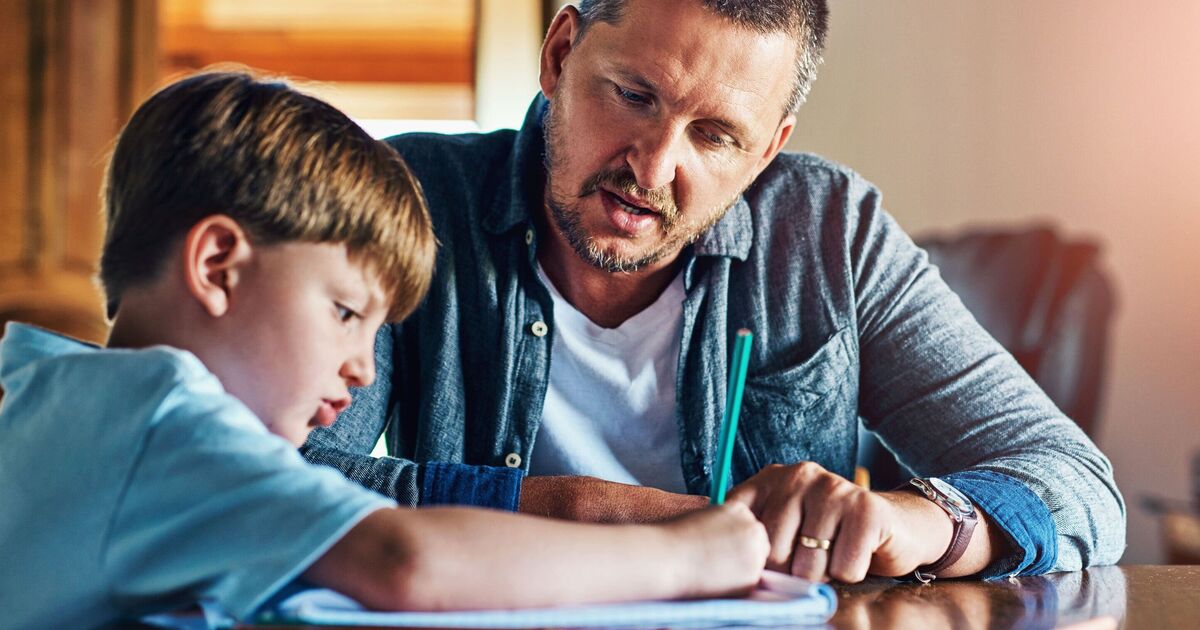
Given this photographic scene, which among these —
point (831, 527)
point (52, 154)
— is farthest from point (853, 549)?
point (52, 154)

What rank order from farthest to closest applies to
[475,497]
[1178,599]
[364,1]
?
[364,1] → [475,497] → [1178,599]

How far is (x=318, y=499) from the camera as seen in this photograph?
0.61 metres

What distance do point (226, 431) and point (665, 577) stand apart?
0.27 metres

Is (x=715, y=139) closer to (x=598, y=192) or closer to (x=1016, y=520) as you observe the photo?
(x=598, y=192)

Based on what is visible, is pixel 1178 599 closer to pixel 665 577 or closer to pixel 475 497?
pixel 665 577

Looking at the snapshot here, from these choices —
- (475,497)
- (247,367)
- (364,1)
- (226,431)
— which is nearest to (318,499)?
(226,431)

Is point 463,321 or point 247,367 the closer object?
point 247,367

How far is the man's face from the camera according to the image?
126 cm

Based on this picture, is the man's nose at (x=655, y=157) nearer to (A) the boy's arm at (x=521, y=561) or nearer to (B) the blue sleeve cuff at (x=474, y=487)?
(B) the blue sleeve cuff at (x=474, y=487)

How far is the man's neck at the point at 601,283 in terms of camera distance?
1.46m

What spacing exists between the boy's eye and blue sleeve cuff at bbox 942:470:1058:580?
62 centimetres

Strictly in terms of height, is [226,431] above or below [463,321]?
above

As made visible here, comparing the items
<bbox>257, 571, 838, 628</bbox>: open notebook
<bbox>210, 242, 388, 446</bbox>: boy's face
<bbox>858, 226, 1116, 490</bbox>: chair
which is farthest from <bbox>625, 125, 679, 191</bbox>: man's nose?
<bbox>858, 226, 1116, 490</bbox>: chair

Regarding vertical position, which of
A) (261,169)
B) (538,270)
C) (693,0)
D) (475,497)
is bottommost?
(475,497)
